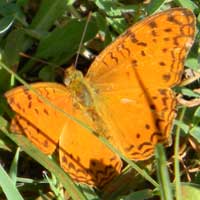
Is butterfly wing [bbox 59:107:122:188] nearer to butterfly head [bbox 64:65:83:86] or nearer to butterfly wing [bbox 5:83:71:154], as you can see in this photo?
butterfly wing [bbox 5:83:71:154]

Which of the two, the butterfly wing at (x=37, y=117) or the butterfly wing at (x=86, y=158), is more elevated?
the butterfly wing at (x=37, y=117)

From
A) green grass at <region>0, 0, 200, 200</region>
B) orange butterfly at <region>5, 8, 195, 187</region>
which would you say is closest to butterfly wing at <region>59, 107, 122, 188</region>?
orange butterfly at <region>5, 8, 195, 187</region>

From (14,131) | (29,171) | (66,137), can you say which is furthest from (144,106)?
(29,171)

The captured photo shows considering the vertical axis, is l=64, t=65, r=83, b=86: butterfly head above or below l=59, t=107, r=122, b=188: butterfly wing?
above

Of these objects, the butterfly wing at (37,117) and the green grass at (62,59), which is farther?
the green grass at (62,59)

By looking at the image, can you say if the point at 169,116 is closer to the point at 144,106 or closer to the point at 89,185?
the point at 144,106

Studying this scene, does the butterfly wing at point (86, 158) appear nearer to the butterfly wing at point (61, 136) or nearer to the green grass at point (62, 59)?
the butterfly wing at point (61, 136)

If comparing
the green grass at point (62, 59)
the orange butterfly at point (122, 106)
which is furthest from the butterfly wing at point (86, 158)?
the green grass at point (62, 59)
